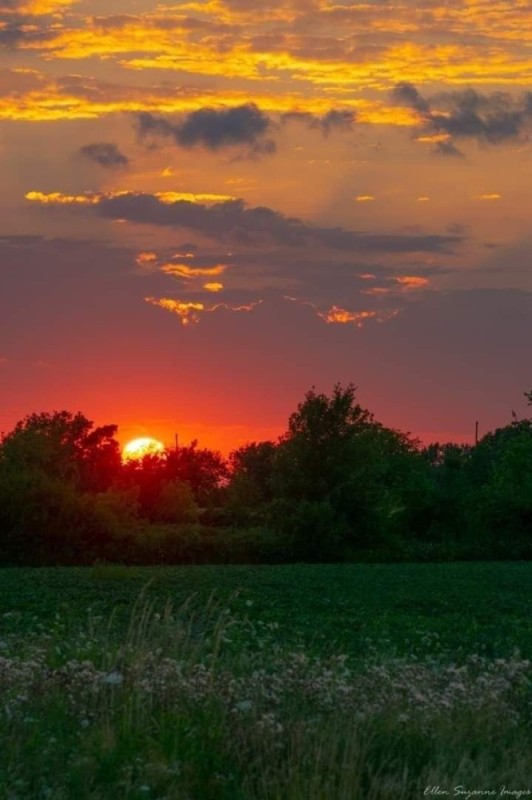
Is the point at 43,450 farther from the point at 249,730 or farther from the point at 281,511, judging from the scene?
the point at 249,730

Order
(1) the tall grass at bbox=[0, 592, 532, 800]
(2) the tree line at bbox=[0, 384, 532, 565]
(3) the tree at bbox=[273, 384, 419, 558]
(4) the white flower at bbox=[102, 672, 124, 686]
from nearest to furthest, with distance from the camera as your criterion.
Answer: (1) the tall grass at bbox=[0, 592, 532, 800], (4) the white flower at bbox=[102, 672, 124, 686], (2) the tree line at bbox=[0, 384, 532, 565], (3) the tree at bbox=[273, 384, 419, 558]

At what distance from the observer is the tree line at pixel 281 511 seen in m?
60.6

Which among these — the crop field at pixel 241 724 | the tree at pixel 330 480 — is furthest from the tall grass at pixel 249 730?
the tree at pixel 330 480

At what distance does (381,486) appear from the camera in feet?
224

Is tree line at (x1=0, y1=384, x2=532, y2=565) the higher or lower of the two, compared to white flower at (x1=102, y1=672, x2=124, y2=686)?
higher

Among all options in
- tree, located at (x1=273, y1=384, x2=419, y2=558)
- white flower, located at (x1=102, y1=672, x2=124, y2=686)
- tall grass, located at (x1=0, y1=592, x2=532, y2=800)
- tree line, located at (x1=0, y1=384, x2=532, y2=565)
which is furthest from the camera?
tree, located at (x1=273, y1=384, x2=419, y2=558)

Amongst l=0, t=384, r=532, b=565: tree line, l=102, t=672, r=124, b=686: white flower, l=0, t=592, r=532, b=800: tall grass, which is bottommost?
l=0, t=592, r=532, b=800: tall grass

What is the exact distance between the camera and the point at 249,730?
9.66 metres

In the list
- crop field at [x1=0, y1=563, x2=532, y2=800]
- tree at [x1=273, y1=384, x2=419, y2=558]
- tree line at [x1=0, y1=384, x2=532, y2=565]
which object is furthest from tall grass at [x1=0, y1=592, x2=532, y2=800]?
tree at [x1=273, y1=384, x2=419, y2=558]

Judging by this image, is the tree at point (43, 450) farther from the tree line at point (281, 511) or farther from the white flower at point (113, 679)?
the white flower at point (113, 679)

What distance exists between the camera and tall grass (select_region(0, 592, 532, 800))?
8.97m

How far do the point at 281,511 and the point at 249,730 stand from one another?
57257mm

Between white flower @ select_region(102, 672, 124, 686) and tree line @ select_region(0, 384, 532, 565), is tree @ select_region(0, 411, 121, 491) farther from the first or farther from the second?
white flower @ select_region(102, 672, 124, 686)

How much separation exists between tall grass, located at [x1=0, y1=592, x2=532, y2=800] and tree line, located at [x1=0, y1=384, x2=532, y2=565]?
163 ft
